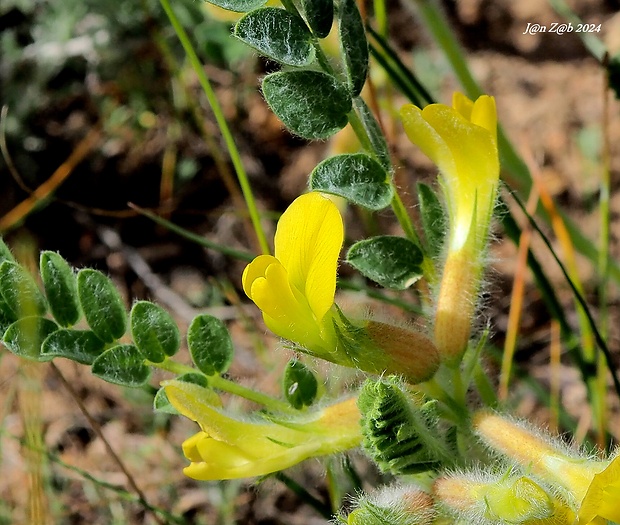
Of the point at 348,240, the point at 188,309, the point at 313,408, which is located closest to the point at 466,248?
the point at 313,408

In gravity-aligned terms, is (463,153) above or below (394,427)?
above

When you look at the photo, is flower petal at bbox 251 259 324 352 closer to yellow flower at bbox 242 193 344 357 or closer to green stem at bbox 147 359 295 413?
yellow flower at bbox 242 193 344 357

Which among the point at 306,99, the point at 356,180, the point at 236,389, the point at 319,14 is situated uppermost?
the point at 319,14

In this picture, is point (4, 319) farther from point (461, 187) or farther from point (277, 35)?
point (461, 187)

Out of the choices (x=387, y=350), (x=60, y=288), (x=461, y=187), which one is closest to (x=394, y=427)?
(x=387, y=350)

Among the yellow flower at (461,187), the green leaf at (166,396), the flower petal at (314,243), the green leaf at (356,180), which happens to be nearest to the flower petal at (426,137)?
the yellow flower at (461,187)

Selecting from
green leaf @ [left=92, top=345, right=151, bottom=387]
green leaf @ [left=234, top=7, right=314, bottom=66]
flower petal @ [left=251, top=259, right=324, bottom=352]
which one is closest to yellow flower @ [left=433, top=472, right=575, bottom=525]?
flower petal @ [left=251, top=259, right=324, bottom=352]

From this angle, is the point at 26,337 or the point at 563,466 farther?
the point at 26,337
